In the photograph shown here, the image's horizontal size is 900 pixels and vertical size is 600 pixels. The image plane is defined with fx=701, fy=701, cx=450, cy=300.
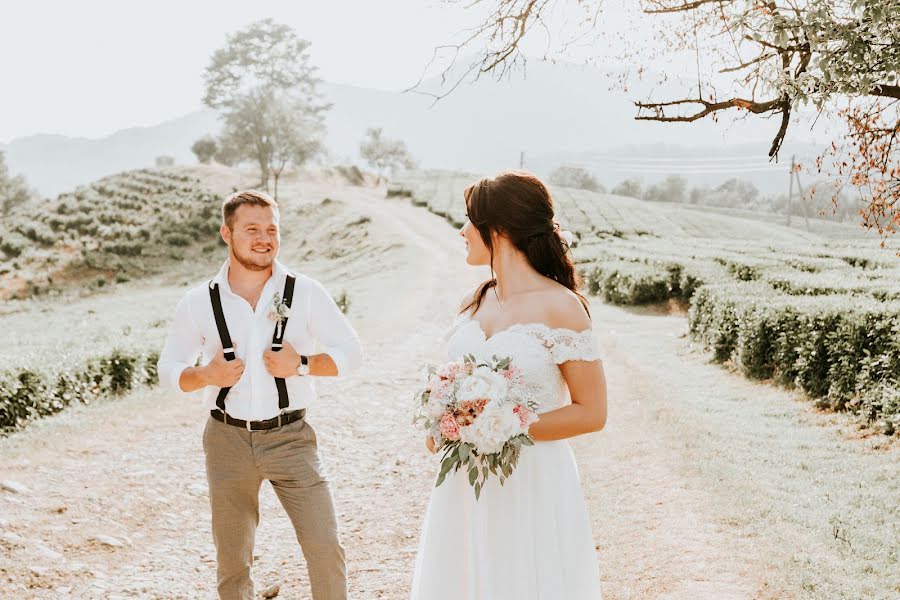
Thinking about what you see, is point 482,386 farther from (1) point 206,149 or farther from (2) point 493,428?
(1) point 206,149

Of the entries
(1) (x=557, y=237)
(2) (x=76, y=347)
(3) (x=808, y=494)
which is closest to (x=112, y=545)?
(1) (x=557, y=237)

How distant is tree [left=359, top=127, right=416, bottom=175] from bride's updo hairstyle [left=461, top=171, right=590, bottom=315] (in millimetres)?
83896

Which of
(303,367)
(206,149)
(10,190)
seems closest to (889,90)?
(303,367)

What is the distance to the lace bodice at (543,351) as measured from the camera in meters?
2.72

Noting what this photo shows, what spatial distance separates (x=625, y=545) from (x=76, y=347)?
9.48 meters

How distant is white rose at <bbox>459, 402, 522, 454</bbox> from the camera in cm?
247

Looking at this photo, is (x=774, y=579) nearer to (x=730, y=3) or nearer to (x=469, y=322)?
→ (x=469, y=322)

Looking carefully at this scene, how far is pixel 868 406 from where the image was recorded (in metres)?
7.43

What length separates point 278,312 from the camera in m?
3.44

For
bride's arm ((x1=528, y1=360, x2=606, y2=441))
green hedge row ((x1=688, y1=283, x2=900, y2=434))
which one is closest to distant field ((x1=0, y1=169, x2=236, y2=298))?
green hedge row ((x1=688, y1=283, x2=900, y2=434))

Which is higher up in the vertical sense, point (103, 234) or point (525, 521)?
point (103, 234)

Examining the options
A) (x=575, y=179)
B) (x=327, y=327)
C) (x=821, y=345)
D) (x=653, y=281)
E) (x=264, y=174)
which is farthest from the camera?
(x=575, y=179)

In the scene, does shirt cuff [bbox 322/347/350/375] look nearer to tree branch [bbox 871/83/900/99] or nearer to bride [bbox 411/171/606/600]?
bride [bbox 411/171/606/600]

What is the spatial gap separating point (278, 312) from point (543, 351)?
4.58 feet
